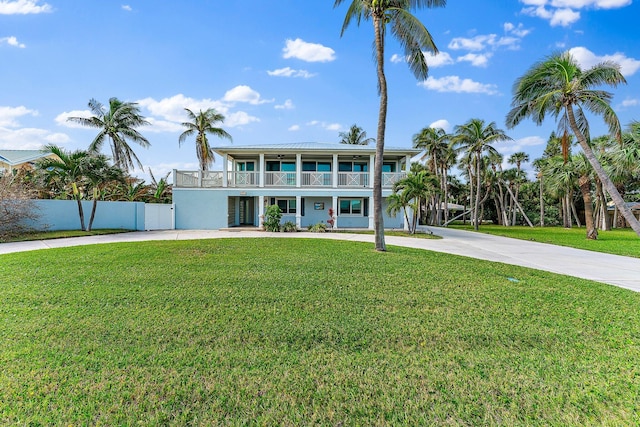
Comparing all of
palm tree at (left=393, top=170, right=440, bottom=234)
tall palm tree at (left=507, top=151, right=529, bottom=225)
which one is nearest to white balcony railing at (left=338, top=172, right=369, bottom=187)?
palm tree at (left=393, top=170, right=440, bottom=234)

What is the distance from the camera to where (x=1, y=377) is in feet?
9.23

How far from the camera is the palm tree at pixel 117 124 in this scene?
2323cm

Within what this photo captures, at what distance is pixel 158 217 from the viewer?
18.0 metres

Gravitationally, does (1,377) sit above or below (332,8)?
below

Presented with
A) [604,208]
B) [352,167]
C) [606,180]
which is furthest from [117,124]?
[604,208]

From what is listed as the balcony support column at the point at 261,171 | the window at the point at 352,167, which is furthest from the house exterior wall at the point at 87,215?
the window at the point at 352,167

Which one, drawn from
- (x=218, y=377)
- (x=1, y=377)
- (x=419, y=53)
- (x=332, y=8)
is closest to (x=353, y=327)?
(x=218, y=377)

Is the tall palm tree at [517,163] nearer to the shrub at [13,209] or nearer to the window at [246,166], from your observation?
the window at [246,166]

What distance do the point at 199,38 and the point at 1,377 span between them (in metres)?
14.8

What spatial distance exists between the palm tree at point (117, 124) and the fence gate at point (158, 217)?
821 cm

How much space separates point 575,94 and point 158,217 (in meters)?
21.2

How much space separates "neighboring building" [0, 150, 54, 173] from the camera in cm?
2329

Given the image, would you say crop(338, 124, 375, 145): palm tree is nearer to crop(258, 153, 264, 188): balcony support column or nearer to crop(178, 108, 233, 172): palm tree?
crop(178, 108, 233, 172): palm tree

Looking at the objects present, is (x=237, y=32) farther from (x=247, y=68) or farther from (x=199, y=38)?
(x=247, y=68)
